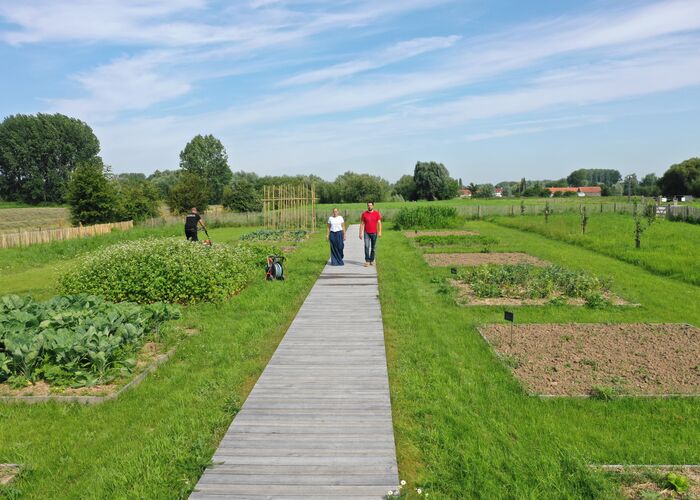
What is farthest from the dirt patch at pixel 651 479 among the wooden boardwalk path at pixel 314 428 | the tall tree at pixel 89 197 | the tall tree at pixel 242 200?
the tall tree at pixel 242 200

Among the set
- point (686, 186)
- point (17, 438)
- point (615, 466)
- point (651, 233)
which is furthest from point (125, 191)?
point (686, 186)

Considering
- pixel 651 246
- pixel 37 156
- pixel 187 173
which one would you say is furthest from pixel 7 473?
pixel 37 156

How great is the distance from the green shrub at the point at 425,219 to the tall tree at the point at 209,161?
6009 centimetres

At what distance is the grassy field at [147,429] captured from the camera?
3708 millimetres

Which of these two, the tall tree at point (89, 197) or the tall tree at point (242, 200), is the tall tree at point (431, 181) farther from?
the tall tree at point (89, 197)

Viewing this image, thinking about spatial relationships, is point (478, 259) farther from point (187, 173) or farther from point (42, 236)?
point (187, 173)

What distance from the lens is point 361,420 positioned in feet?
14.9

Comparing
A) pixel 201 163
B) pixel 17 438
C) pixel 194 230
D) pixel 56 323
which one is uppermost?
pixel 201 163

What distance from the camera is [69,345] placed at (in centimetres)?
572

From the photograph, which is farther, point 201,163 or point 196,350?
point 201,163

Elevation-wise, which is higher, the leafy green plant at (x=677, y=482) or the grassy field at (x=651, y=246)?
the grassy field at (x=651, y=246)

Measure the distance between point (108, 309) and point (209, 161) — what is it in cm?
8308

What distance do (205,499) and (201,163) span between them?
285 feet

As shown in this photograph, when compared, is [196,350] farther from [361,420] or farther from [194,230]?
[194,230]
